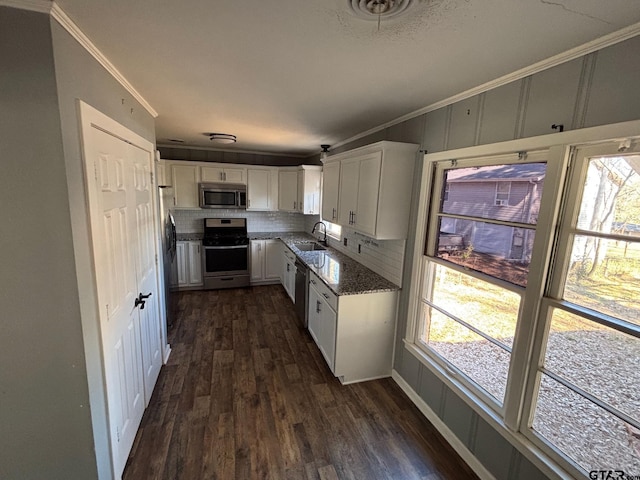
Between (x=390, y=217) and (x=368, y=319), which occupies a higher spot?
(x=390, y=217)

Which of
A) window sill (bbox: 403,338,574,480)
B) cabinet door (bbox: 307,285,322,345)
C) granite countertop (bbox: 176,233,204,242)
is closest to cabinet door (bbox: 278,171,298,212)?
granite countertop (bbox: 176,233,204,242)

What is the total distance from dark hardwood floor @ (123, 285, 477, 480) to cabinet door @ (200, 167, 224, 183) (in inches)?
106

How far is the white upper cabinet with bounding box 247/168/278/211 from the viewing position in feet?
16.8

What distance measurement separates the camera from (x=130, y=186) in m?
1.96

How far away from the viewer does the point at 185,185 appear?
15.7ft

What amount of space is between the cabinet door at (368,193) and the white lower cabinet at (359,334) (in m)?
0.67

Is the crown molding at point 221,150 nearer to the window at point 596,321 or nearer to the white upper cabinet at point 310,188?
the white upper cabinet at point 310,188

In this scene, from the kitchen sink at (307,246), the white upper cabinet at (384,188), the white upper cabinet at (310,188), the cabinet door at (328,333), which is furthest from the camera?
the white upper cabinet at (310,188)

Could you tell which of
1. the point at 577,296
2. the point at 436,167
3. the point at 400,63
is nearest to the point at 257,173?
the point at 436,167

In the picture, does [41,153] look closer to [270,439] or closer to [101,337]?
[101,337]

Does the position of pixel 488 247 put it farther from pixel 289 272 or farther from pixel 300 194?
pixel 300 194

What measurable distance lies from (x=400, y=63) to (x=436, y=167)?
97cm

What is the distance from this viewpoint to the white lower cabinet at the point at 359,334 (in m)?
2.61

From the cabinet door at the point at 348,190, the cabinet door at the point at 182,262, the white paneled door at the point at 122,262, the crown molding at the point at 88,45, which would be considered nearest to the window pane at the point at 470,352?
the cabinet door at the point at 348,190
